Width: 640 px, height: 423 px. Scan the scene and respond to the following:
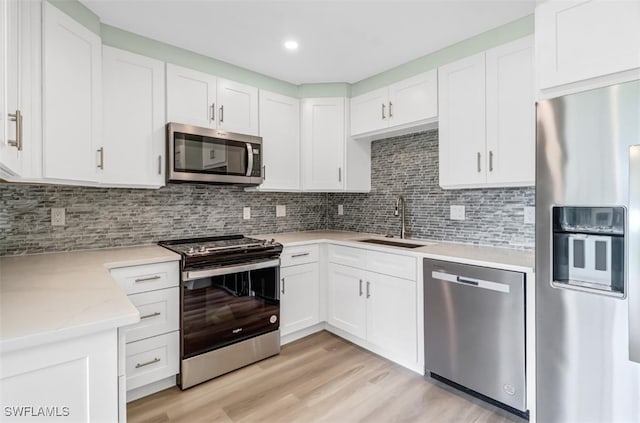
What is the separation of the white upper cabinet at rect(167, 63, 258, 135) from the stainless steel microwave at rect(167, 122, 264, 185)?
0.37ft

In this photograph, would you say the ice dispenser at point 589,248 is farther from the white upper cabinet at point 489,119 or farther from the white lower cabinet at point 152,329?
the white lower cabinet at point 152,329

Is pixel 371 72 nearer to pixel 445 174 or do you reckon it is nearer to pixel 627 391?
pixel 445 174

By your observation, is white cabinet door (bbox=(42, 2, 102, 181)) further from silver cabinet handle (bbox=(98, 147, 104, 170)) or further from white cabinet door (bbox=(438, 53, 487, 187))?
white cabinet door (bbox=(438, 53, 487, 187))

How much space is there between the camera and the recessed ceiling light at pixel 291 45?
229 centimetres

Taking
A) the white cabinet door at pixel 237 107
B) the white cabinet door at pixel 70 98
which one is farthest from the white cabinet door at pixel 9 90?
the white cabinet door at pixel 237 107

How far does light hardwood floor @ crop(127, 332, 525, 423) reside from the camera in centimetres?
183

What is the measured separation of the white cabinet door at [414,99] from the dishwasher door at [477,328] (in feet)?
3.85

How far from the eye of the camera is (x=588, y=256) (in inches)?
58.5

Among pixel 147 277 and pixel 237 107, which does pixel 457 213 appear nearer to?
pixel 237 107

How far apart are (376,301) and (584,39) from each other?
80.0 inches

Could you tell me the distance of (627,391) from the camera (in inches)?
54.1

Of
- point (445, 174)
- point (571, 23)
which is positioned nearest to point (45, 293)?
point (445, 174)

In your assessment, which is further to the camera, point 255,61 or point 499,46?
point 255,61

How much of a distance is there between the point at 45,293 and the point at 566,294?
7.29ft
